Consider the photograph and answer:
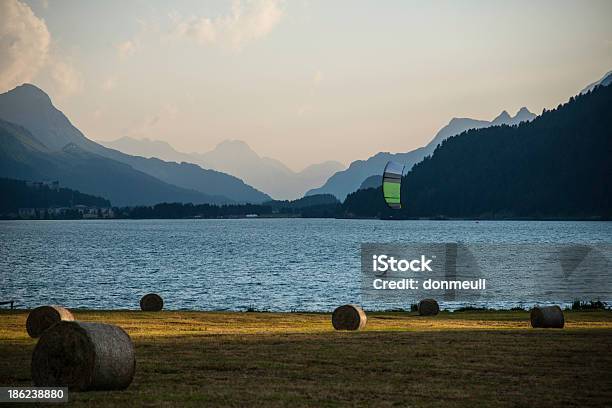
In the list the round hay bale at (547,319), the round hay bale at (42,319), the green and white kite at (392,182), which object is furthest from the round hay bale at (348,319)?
the round hay bale at (42,319)

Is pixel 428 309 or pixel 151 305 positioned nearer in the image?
pixel 428 309

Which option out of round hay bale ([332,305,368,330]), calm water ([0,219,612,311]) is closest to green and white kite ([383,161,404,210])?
round hay bale ([332,305,368,330])

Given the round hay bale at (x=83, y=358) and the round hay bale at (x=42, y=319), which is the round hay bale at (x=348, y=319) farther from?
the round hay bale at (x=83, y=358)

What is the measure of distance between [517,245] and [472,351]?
485 feet

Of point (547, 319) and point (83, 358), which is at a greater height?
point (83, 358)

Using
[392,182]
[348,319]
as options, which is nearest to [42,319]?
[348,319]

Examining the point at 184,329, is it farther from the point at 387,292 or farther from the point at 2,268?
the point at 2,268

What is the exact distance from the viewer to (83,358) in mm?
18219

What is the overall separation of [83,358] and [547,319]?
80.7 ft

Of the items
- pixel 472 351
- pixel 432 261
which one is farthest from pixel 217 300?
pixel 432 261

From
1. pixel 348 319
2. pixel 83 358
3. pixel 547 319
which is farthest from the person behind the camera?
pixel 348 319

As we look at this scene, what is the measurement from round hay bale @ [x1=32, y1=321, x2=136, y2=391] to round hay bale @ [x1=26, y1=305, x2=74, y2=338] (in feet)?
45.8

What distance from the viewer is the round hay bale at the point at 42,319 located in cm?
3212

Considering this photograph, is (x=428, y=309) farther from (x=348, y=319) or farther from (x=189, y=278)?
(x=189, y=278)
